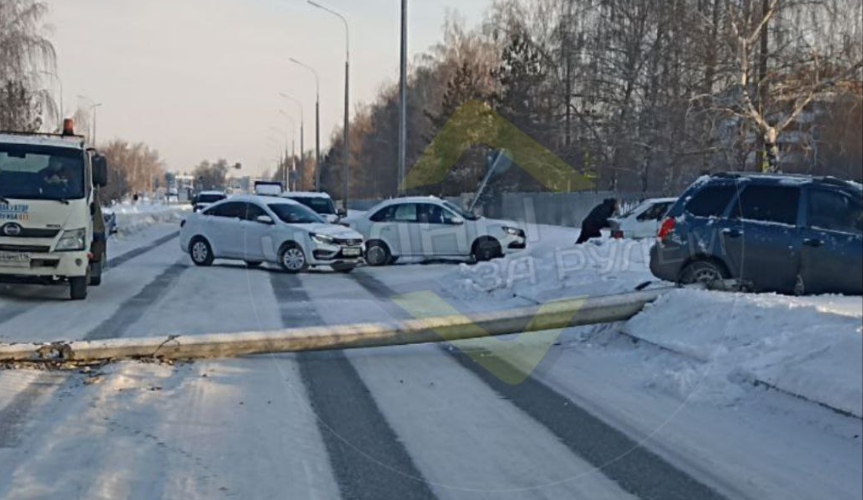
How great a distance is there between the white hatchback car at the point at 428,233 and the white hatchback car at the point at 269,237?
147 centimetres

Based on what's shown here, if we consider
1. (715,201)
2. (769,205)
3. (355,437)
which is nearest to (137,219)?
(355,437)

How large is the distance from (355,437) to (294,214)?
13.6m

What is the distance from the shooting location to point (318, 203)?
26.9 metres

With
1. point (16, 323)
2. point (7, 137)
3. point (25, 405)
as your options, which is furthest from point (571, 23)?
point (25, 405)

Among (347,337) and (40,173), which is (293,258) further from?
(347,337)

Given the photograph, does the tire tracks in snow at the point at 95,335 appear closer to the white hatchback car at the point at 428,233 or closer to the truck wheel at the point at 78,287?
the truck wheel at the point at 78,287

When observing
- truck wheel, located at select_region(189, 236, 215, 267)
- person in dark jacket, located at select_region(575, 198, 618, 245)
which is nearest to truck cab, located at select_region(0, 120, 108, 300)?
truck wheel, located at select_region(189, 236, 215, 267)

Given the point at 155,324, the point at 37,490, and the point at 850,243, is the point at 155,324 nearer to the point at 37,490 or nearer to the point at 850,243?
the point at 37,490

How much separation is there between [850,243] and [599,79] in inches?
1351

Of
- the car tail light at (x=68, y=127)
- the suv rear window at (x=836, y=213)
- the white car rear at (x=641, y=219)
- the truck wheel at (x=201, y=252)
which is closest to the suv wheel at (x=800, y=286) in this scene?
the suv rear window at (x=836, y=213)

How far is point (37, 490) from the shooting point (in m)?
4.49

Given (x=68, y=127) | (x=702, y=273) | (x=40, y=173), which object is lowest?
(x=702, y=273)

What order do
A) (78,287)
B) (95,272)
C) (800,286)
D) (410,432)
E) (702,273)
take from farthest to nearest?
(95,272), (78,287), (410,432), (702,273), (800,286)

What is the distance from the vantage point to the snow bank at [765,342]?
3.00 metres
